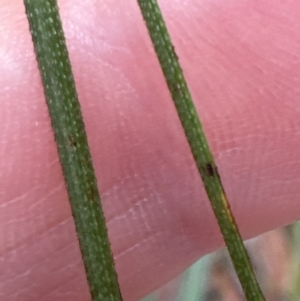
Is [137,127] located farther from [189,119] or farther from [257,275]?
[257,275]

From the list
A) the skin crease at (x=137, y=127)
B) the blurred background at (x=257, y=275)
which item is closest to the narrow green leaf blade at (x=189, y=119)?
the skin crease at (x=137, y=127)

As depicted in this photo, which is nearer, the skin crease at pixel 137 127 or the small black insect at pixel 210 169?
the small black insect at pixel 210 169

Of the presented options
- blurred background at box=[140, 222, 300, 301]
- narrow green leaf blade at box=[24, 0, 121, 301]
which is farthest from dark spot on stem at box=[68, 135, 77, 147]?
blurred background at box=[140, 222, 300, 301]

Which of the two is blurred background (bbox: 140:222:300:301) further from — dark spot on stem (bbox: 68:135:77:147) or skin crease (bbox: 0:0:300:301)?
dark spot on stem (bbox: 68:135:77:147)

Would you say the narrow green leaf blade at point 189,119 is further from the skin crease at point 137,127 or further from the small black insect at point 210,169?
the skin crease at point 137,127

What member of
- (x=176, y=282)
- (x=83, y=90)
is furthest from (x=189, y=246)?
(x=176, y=282)

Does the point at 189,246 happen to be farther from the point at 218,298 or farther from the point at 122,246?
the point at 218,298

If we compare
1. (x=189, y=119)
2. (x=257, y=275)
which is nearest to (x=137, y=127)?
(x=189, y=119)
